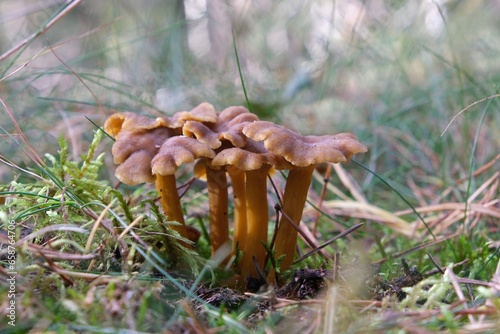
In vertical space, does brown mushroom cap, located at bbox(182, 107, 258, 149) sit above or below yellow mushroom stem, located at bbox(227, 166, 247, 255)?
above

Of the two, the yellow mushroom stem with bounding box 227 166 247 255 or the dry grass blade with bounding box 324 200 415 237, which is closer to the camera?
the yellow mushroom stem with bounding box 227 166 247 255

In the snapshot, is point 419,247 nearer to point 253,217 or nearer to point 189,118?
point 253,217

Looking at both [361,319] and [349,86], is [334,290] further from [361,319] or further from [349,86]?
[349,86]

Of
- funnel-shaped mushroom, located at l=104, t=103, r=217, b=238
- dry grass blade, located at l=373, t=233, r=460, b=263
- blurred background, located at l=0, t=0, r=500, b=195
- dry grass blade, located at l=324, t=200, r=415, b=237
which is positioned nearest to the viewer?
funnel-shaped mushroom, located at l=104, t=103, r=217, b=238

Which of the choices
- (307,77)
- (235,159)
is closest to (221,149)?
(235,159)

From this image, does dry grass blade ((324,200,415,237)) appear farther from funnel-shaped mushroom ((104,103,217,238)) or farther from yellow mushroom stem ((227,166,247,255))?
funnel-shaped mushroom ((104,103,217,238))

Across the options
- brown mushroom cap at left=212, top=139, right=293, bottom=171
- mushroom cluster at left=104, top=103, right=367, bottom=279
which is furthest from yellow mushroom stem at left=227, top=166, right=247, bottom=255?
brown mushroom cap at left=212, top=139, right=293, bottom=171

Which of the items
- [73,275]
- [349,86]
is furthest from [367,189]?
[349,86]
